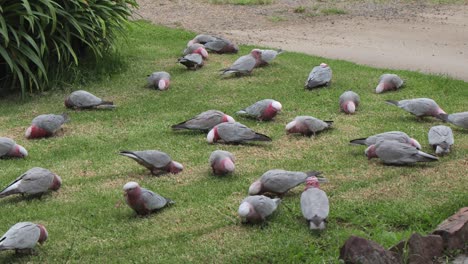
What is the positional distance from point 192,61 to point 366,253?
4245mm

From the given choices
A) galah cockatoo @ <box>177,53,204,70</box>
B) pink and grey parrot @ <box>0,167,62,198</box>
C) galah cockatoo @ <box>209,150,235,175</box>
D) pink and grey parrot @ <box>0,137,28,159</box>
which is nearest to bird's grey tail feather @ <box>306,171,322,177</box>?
galah cockatoo @ <box>209,150,235,175</box>

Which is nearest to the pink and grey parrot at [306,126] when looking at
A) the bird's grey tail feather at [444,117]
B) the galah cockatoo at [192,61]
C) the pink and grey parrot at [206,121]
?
the pink and grey parrot at [206,121]

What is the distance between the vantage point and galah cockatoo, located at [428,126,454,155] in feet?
16.0

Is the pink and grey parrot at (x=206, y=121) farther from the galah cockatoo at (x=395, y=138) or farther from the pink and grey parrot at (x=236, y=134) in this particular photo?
the galah cockatoo at (x=395, y=138)

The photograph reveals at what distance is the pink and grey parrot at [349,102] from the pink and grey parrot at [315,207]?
1.92 m

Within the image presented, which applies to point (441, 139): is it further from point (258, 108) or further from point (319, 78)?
point (319, 78)

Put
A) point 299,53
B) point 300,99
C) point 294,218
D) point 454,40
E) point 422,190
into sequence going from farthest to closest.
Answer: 1. point 454,40
2. point 299,53
3. point 300,99
4. point 422,190
5. point 294,218

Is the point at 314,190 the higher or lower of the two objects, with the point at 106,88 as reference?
higher

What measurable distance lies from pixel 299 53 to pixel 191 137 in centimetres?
295

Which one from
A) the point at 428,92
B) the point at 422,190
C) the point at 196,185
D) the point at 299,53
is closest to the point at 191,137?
the point at 196,185

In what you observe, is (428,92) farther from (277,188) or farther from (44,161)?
(44,161)

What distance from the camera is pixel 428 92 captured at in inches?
253

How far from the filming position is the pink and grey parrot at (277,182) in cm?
417

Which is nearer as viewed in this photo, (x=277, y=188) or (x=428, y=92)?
(x=277, y=188)
